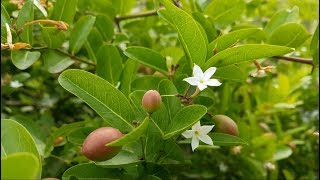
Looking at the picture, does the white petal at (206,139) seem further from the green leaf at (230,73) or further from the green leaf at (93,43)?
the green leaf at (93,43)

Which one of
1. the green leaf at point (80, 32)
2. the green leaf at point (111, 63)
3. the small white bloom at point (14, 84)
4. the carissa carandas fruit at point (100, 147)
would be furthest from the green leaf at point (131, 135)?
the small white bloom at point (14, 84)

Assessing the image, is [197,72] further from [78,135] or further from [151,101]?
[78,135]

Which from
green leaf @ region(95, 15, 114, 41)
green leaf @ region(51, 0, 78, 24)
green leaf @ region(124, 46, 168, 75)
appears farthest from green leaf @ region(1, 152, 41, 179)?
green leaf @ region(95, 15, 114, 41)

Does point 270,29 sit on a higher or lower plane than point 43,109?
higher

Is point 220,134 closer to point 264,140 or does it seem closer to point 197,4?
point 197,4

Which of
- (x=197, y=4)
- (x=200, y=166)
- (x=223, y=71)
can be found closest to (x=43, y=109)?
(x=200, y=166)

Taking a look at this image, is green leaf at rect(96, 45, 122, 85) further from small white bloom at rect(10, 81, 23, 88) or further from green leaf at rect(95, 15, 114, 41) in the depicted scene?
small white bloom at rect(10, 81, 23, 88)

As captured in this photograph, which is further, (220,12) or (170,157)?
(220,12)
